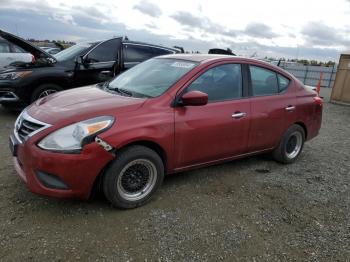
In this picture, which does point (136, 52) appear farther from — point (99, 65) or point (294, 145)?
point (294, 145)

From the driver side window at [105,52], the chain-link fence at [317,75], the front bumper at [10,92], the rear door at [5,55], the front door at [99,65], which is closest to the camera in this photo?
the front bumper at [10,92]

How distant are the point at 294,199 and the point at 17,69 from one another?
5951 mm

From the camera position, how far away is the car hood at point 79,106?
3.23m

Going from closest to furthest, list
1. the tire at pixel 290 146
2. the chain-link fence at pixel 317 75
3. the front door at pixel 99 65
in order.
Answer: the tire at pixel 290 146, the front door at pixel 99 65, the chain-link fence at pixel 317 75

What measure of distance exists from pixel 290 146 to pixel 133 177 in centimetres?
284

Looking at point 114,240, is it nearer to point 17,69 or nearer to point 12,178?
point 12,178

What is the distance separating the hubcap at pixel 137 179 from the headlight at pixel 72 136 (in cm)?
50

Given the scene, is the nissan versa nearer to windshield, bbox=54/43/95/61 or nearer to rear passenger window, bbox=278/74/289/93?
rear passenger window, bbox=278/74/289/93

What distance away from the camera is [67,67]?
24.3 ft

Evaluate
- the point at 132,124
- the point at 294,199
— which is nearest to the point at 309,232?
the point at 294,199

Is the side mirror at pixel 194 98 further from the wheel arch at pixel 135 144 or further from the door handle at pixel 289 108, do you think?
the door handle at pixel 289 108

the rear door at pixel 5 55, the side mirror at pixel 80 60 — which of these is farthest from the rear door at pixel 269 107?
the rear door at pixel 5 55

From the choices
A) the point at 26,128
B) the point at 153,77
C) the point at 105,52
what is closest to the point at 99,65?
the point at 105,52

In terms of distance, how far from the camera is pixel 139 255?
2812 mm
